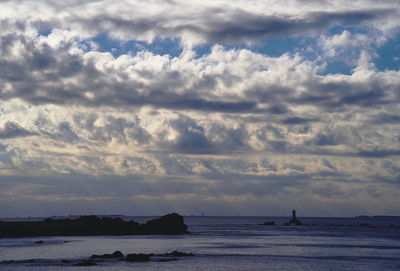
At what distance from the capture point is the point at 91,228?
550ft

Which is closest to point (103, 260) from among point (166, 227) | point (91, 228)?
point (91, 228)

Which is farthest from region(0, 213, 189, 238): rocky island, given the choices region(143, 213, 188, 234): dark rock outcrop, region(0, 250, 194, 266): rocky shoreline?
region(0, 250, 194, 266): rocky shoreline

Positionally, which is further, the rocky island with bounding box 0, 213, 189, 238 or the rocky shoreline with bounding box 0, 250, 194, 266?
the rocky island with bounding box 0, 213, 189, 238

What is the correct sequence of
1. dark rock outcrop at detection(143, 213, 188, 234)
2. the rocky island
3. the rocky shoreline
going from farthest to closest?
dark rock outcrop at detection(143, 213, 188, 234) < the rocky island < the rocky shoreline

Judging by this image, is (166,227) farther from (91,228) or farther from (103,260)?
(103,260)

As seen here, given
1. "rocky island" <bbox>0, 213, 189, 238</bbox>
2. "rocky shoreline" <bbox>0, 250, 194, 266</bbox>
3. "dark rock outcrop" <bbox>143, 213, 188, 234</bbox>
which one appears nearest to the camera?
"rocky shoreline" <bbox>0, 250, 194, 266</bbox>

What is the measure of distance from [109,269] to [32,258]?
22.2 m

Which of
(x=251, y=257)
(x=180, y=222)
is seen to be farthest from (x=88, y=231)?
(x=251, y=257)

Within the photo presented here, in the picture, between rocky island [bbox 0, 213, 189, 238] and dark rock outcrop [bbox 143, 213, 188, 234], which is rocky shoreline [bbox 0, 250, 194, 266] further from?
dark rock outcrop [bbox 143, 213, 188, 234]

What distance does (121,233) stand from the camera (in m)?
169

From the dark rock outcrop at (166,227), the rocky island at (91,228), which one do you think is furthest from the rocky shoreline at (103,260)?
the dark rock outcrop at (166,227)

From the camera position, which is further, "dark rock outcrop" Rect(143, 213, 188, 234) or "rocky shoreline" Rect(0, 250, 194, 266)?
"dark rock outcrop" Rect(143, 213, 188, 234)

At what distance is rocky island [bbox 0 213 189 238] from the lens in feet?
532

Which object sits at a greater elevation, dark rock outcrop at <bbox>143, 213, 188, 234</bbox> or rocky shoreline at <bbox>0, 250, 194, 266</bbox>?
dark rock outcrop at <bbox>143, 213, 188, 234</bbox>
